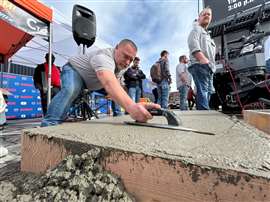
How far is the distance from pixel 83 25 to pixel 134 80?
1.48 meters

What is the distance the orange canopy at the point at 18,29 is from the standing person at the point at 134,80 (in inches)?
67.9

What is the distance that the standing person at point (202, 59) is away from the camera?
2441 millimetres

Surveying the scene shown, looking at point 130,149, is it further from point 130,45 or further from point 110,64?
point 130,45

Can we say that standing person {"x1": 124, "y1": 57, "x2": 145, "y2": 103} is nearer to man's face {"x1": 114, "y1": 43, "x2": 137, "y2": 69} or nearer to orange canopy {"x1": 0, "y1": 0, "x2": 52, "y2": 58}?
orange canopy {"x1": 0, "y1": 0, "x2": 52, "y2": 58}

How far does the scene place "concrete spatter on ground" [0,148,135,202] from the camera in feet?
1.72

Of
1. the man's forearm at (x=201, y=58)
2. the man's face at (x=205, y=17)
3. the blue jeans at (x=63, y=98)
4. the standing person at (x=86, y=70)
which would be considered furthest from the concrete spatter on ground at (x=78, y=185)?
the man's face at (x=205, y=17)

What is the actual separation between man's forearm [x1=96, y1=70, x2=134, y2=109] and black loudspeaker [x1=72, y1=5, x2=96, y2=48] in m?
2.36

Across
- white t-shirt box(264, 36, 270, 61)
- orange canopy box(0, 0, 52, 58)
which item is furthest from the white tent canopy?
white t-shirt box(264, 36, 270, 61)

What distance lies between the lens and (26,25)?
Answer: 2871mm

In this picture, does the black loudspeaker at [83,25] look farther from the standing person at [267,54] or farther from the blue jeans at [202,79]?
the standing person at [267,54]

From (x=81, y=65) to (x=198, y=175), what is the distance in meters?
1.40

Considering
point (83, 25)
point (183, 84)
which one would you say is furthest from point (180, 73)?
point (83, 25)

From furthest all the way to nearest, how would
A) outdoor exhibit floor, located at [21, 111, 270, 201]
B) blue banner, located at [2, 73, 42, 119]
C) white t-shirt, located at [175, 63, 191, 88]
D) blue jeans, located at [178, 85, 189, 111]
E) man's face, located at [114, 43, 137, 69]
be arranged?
blue banner, located at [2, 73, 42, 119]
white t-shirt, located at [175, 63, 191, 88]
blue jeans, located at [178, 85, 189, 111]
man's face, located at [114, 43, 137, 69]
outdoor exhibit floor, located at [21, 111, 270, 201]

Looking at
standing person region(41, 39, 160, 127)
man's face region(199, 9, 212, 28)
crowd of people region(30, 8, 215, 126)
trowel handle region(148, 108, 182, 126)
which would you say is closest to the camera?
trowel handle region(148, 108, 182, 126)
